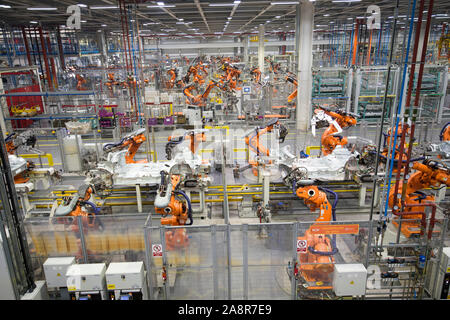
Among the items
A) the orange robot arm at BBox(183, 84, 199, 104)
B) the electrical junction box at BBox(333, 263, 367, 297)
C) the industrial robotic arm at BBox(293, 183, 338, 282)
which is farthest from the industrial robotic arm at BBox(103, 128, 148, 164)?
the orange robot arm at BBox(183, 84, 199, 104)

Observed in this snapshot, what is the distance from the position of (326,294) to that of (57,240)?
4727mm

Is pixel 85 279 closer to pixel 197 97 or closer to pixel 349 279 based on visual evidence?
pixel 349 279

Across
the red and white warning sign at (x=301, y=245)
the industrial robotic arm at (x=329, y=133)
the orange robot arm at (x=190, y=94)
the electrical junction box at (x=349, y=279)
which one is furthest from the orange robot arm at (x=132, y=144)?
the orange robot arm at (x=190, y=94)

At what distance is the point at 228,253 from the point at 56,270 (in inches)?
115

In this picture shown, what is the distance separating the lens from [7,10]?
15578 mm

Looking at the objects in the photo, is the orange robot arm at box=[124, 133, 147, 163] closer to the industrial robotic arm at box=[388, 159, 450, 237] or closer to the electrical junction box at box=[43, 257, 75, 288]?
the electrical junction box at box=[43, 257, 75, 288]

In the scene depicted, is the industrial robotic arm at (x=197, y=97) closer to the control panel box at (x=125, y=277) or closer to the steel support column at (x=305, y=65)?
the steel support column at (x=305, y=65)

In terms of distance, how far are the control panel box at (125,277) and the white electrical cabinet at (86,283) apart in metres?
0.15

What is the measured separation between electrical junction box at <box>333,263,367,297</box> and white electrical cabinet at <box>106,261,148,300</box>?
315 cm

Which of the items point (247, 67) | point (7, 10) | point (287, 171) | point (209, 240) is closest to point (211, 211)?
point (287, 171)

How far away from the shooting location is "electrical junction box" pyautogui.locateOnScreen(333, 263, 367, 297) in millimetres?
5453

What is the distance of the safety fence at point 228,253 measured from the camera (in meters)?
5.52

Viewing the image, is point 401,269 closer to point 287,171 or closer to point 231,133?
point 287,171
